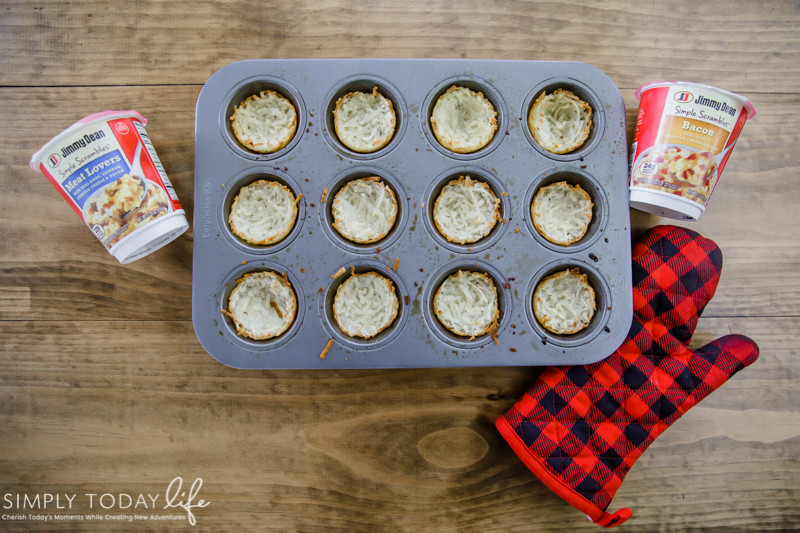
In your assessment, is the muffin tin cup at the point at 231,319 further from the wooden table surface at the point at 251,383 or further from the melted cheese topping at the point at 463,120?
the melted cheese topping at the point at 463,120

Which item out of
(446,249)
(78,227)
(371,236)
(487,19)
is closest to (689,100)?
(487,19)

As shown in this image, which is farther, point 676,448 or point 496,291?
point 676,448

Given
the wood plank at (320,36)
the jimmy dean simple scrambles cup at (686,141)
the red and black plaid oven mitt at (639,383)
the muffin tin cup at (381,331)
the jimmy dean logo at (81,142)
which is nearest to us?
the jimmy dean logo at (81,142)

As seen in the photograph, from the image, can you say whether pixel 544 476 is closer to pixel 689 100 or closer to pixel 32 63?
pixel 689 100

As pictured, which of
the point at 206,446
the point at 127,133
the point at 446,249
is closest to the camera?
the point at 127,133

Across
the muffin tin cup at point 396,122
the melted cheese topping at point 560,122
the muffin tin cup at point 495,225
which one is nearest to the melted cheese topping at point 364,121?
the muffin tin cup at point 396,122

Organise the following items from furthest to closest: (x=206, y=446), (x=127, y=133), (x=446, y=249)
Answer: (x=206, y=446)
(x=446, y=249)
(x=127, y=133)

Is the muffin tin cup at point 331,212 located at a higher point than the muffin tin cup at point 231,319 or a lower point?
higher
